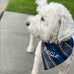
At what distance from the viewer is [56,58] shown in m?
3.23

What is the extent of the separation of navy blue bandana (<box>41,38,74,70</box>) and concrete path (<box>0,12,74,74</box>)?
0.90 ft

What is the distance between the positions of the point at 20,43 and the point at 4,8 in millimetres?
2368

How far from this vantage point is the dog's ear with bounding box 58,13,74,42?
276 centimetres

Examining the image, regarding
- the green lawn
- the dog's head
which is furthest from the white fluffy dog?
the green lawn

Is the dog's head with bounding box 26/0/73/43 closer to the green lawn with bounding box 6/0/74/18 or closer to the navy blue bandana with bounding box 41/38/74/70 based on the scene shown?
the navy blue bandana with bounding box 41/38/74/70

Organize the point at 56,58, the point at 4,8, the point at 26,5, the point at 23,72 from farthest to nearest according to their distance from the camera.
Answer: the point at 26,5
the point at 4,8
the point at 23,72
the point at 56,58

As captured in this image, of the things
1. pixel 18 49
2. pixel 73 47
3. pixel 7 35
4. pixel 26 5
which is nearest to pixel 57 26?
pixel 73 47

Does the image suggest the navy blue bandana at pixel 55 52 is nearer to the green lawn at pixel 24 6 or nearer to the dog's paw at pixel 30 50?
the dog's paw at pixel 30 50

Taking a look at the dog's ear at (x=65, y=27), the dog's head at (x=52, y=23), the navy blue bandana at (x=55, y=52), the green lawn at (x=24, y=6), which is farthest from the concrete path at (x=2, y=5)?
the dog's ear at (x=65, y=27)

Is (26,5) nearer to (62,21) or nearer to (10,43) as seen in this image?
(10,43)

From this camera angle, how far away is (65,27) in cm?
282

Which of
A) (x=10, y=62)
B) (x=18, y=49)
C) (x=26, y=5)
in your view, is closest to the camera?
(x=10, y=62)

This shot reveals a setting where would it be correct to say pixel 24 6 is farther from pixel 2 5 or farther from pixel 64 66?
pixel 64 66

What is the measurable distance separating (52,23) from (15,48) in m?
1.76
